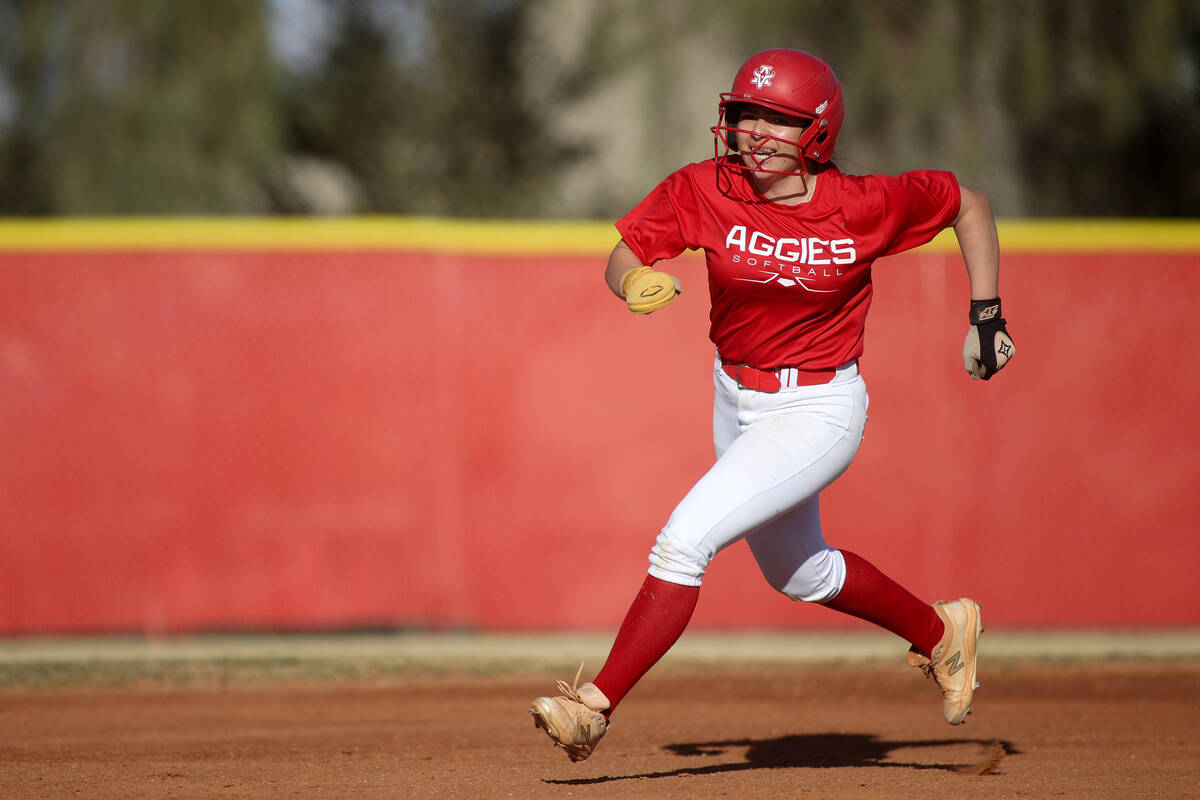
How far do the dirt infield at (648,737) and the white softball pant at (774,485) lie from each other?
0.68 metres

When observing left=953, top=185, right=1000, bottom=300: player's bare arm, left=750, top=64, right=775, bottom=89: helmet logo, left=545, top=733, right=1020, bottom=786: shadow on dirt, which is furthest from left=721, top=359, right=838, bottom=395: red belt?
left=545, top=733, right=1020, bottom=786: shadow on dirt

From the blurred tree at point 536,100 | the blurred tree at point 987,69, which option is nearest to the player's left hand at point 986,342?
the blurred tree at point 536,100

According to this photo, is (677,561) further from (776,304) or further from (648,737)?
(648,737)

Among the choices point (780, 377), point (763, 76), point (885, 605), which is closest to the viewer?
point (763, 76)

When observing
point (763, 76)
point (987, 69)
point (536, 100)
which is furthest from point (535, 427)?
point (536, 100)

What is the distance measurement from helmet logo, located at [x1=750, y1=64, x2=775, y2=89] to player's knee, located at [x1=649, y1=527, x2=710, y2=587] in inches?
50.0

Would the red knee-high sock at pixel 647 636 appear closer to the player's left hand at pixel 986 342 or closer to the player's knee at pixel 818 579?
the player's knee at pixel 818 579

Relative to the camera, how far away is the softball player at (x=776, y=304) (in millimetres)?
4051

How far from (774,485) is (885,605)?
71 centimetres

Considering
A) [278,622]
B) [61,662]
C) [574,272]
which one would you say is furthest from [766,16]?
[61,662]

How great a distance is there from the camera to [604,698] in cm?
401

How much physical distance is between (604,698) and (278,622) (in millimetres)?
4240

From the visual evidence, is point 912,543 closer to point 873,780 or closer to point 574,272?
point 574,272

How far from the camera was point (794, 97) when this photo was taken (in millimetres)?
4133
